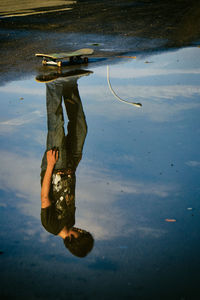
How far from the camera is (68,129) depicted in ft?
17.5

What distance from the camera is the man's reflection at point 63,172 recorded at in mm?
3439

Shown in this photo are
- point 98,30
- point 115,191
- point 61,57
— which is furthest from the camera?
point 98,30

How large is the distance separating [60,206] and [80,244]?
0.60 meters

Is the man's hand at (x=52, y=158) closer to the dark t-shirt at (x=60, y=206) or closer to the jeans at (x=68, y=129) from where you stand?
the jeans at (x=68, y=129)

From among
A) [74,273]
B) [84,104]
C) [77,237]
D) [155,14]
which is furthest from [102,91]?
[155,14]

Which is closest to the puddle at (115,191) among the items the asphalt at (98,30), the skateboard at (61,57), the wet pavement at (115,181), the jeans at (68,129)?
the wet pavement at (115,181)

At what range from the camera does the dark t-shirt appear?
358 cm

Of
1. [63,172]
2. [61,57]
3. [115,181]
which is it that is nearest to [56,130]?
[63,172]

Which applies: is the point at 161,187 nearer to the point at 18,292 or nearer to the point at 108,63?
the point at 18,292

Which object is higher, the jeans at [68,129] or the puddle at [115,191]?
the jeans at [68,129]

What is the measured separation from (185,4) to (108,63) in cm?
1050

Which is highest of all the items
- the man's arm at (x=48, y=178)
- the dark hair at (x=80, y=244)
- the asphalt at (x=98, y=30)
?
the asphalt at (x=98, y=30)

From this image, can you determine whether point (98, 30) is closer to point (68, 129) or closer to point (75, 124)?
point (75, 124)

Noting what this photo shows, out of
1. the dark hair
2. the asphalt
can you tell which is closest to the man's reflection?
the dark hair
